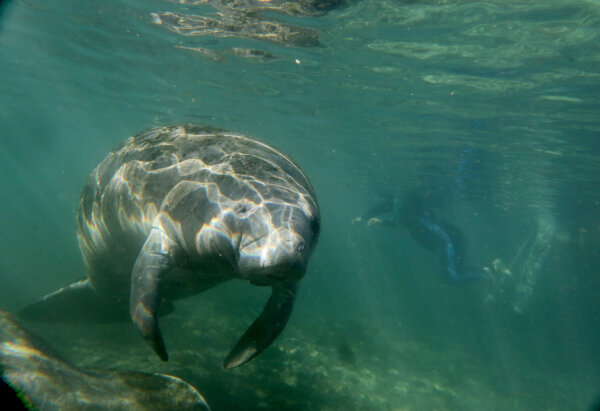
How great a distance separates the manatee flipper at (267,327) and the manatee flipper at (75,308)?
380 centimetres

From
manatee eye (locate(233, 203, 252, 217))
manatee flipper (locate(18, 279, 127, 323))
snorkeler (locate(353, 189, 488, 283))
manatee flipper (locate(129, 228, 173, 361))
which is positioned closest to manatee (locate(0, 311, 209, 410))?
manatee flipper (locate(129, 228, 173, 361))

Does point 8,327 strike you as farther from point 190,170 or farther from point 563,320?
point 563,320

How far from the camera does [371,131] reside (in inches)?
765

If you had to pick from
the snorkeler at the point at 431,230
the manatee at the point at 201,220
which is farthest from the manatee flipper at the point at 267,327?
the snorkeler at the point at 431,230

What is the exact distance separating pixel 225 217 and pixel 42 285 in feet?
50.1

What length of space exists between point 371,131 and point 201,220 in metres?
17.3

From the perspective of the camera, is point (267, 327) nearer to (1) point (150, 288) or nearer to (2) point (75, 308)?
(1) point (150, 288)

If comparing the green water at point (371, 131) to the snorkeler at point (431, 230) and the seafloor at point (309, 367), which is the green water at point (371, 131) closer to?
the seafloor at point (309, 367)

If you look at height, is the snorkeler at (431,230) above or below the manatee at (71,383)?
below

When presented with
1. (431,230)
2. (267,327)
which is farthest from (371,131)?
(267,327)

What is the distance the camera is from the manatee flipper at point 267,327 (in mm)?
3684

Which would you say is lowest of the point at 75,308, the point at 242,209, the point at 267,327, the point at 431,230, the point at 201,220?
the point at 431,230

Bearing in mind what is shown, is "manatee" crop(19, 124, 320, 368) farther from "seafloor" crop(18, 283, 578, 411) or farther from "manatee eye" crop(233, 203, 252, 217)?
"seafloor" crop(18, 283, 578, 411)

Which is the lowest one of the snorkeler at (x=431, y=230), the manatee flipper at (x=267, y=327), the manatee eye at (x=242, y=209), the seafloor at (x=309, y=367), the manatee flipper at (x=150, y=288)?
the snorkeler at (x=431, y=230)
